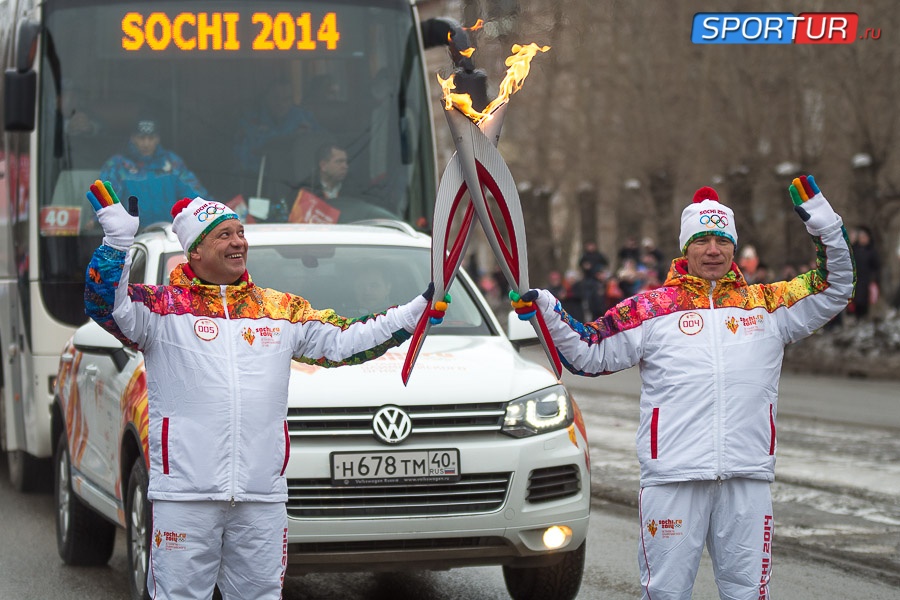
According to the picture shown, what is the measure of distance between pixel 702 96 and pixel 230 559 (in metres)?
23.0

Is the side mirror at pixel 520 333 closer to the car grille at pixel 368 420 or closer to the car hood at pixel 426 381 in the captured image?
the car hood at pixel 426 381

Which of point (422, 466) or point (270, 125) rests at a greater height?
point (270, 125)

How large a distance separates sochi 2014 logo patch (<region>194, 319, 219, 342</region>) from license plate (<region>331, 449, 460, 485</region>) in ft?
4.90

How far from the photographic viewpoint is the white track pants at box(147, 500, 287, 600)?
4.57 meters

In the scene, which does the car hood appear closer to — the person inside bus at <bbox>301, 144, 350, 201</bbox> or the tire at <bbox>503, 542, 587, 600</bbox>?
the tire at <bbox>503, 542, 587, 600</bbox>

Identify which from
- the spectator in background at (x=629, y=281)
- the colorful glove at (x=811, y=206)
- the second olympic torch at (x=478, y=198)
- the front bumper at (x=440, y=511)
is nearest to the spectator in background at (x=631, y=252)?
the spectator in background at (x=629, y=281)

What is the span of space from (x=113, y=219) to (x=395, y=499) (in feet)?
7.04

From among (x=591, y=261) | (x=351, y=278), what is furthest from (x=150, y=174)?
(x=591, y=261)

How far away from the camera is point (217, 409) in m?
4.59

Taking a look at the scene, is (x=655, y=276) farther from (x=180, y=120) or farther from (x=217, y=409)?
(x=217, y=409)

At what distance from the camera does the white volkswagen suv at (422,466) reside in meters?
5.96

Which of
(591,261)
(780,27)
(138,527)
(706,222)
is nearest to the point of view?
(706,222)

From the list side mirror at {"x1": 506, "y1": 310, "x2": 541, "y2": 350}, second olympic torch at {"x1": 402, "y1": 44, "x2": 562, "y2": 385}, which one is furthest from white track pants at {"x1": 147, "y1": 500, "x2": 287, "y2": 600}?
side mirror at {"x1": 506, "y1": 310, "x2": 541, "y2": 350}

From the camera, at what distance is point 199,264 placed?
4.69 meters
